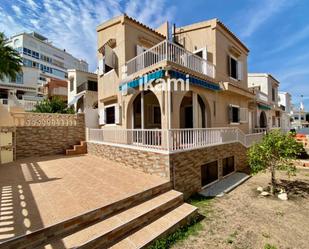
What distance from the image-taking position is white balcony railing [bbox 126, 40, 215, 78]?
1002 cm

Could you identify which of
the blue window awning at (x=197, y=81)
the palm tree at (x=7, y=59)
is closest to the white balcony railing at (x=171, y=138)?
the blue window awning at (x=197, y=81)

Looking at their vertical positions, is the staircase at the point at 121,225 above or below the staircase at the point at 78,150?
below

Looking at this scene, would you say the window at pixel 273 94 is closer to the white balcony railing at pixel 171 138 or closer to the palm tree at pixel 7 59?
the white balcony railing at pixel 171 138

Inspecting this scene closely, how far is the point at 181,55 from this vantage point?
35.5 feet

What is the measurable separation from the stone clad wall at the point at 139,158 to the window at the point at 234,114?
9.11 metres

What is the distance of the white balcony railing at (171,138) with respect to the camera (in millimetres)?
8664

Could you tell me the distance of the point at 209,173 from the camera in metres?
11.0

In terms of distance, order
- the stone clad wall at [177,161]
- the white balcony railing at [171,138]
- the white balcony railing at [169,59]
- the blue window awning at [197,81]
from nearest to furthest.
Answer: the stone clad wall at [177,161] → the white balcony railing at [171,138] → the blue window awning at [197,81] → the white balcony railing at [169,59]

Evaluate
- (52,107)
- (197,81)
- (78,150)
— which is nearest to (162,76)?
(197,81)

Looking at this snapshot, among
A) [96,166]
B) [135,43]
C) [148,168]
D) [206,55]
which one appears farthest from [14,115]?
[206,55]

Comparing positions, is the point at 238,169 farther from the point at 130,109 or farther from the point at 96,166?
the point at 96,166

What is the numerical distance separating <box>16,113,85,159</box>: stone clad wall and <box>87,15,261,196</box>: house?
6.29 feet

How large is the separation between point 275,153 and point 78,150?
46.9 ft

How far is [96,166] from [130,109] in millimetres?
4434
